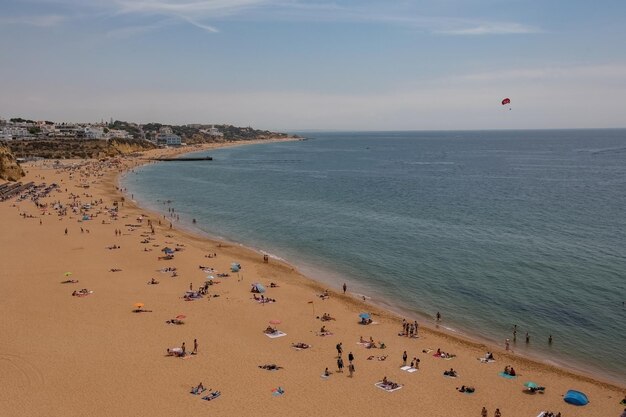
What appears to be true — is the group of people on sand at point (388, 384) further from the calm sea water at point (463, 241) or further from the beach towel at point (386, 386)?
the calm sea water at point (463, 241)

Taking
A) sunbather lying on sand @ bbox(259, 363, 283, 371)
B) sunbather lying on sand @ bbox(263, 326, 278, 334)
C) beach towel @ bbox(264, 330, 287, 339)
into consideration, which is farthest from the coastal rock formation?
sunbather lying on sand @ bbox(259, 363, 283, 371)

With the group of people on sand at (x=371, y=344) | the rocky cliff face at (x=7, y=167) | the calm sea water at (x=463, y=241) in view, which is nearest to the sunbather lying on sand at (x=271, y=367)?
the group of people on sand at (x=371, y=344)

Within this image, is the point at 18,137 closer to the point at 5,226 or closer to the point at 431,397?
the point at 5,226

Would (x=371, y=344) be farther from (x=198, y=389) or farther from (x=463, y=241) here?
(x=463, y=241)

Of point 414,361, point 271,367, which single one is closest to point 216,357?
point 271,367

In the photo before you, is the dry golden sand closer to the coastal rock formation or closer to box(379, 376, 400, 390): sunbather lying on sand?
box(379, 376, 400, 390): sunbather lying on sand
